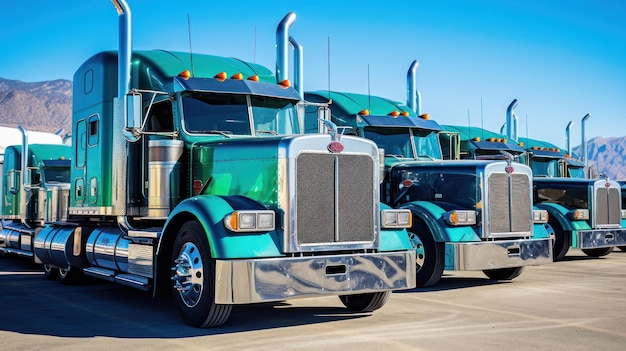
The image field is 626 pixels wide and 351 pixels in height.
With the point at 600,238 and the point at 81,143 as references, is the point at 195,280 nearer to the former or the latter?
the point at 81,143

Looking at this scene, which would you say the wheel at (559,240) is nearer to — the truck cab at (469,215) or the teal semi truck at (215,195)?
the truck cab at (469,215)

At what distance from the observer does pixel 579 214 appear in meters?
14.0

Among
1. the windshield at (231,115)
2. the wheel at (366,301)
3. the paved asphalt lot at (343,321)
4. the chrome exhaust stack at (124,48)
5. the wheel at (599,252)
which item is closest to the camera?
the paved asphalt lot at (343,321)

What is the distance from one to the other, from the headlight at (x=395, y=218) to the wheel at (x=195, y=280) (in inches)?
72.2

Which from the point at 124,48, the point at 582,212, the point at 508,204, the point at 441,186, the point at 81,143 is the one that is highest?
the point at 124,48

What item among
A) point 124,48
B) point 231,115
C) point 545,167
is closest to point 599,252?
point 545,167

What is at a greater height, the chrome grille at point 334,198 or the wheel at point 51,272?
the chrome grille at point 334,198

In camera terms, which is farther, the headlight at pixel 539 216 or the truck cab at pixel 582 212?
the truck cab at pixel 582 212

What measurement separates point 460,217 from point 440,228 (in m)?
0.31

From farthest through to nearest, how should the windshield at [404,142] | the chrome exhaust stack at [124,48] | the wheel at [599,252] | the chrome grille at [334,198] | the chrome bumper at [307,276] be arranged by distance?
the wheel at [599,252] → the windshield at [404,142] → the chrome exhaust stack at [124,48] → the chrome grille at [334,198] → the chrome bumper at [307,276]

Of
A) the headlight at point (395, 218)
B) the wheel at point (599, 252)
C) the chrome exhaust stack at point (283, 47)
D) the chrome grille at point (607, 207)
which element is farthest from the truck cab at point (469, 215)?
the wheel at point (599, 252)

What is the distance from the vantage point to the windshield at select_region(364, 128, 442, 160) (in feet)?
41.0

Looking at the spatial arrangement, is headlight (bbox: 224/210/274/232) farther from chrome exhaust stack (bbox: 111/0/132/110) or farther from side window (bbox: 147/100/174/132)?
chrome exhaust stack (bbox: 111/0/132/110)

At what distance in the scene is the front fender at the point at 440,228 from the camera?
10.1 metres
